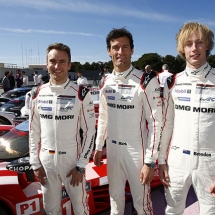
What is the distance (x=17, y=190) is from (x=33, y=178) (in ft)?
0.84

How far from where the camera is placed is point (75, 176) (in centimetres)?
219

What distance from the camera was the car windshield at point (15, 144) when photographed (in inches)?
115

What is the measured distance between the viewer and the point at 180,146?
6.55 feet

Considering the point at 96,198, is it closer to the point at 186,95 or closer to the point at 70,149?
the point at 70,149

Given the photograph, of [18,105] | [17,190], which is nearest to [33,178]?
[17,190]

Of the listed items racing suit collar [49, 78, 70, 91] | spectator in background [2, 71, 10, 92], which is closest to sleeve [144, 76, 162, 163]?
racing suit collar [49, 78, 70, 91]

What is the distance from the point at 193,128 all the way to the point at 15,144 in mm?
2092

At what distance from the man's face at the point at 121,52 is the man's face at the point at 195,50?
1.75 ft

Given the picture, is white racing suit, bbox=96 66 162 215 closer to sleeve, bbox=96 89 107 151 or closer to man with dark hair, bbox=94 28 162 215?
man with dark hair, bbox=94 28 162 215

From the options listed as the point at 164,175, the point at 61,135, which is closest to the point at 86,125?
the point at 61,135

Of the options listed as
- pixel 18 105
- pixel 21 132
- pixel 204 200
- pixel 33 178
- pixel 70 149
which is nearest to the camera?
pixel 204 200

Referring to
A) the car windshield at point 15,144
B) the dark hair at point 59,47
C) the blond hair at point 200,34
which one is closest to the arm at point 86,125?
the dark hair at point 59,47

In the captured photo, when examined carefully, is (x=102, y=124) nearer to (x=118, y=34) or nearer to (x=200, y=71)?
(x=118, y=34)

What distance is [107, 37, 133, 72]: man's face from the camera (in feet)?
7.46
